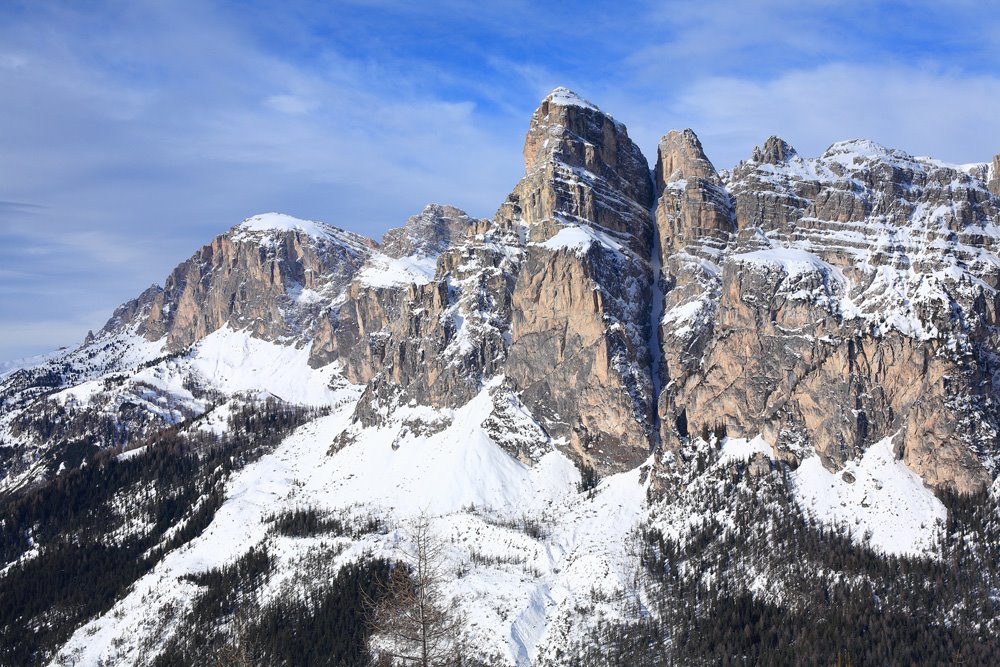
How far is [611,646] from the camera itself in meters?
171

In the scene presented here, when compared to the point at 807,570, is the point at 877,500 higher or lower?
higher

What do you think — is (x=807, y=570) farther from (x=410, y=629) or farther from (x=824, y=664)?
(x=410, y=629)

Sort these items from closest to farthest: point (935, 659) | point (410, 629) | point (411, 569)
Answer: point (410, 629) < point (411, 569) < point (935, 659)

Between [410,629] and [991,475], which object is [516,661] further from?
[410,629]

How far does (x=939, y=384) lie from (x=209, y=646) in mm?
170774

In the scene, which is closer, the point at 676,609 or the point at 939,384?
the point at 676,609

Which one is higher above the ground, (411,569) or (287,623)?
(411,569)

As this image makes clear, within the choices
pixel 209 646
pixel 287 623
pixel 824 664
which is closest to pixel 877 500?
pixel 824 664

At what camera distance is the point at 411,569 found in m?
66.8

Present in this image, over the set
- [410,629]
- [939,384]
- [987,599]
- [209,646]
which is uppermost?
[939,384]

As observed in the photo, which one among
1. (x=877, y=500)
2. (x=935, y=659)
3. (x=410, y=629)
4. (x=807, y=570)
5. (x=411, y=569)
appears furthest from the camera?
(x=877, y=500)

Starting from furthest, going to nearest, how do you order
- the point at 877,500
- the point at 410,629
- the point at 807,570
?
1. the point at 877,500
2. the point at 807,570
3. the point at 410,629

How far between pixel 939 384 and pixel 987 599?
50.5 m

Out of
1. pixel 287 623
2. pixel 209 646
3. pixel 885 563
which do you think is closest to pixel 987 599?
pixel 885 563
